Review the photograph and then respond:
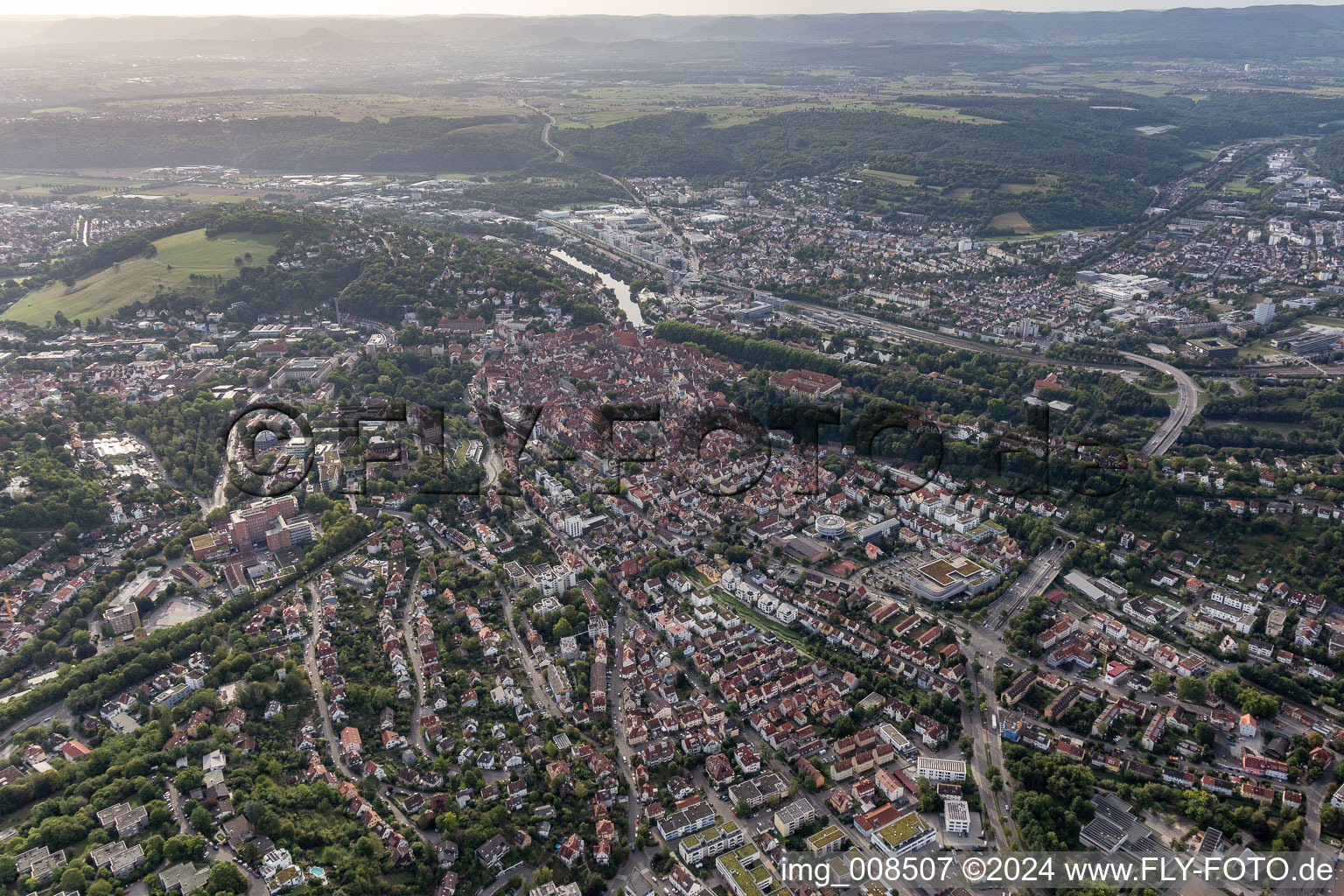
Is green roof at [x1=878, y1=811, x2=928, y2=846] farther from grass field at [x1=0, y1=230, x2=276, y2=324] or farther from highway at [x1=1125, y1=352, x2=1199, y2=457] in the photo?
grass field at [x1=0, y1=230, x2=276, y2=324]

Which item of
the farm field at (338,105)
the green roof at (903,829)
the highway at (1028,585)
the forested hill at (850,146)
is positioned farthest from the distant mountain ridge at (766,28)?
the green roof at (903,829)

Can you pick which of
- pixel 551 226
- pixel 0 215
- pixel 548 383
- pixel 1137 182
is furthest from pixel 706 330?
pixel 0 215

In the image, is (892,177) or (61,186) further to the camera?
(892,177)

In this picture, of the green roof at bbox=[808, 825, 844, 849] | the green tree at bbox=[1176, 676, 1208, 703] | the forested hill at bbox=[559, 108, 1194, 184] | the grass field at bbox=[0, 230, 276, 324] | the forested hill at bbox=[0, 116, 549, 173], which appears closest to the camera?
the green roof at bbox=[808, 825, 844, 849]

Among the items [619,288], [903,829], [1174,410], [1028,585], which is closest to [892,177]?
[619,288]

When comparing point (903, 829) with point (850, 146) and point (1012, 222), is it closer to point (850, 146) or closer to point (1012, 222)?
point (1012, 222)

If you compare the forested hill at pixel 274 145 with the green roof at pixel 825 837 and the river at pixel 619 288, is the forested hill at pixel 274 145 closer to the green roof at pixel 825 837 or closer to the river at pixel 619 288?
the river at pixel 619 288

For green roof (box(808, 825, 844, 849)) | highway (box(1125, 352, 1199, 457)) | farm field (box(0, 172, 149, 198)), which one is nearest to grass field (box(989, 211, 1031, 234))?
highway (box(1125, 352, 1199, 457))
